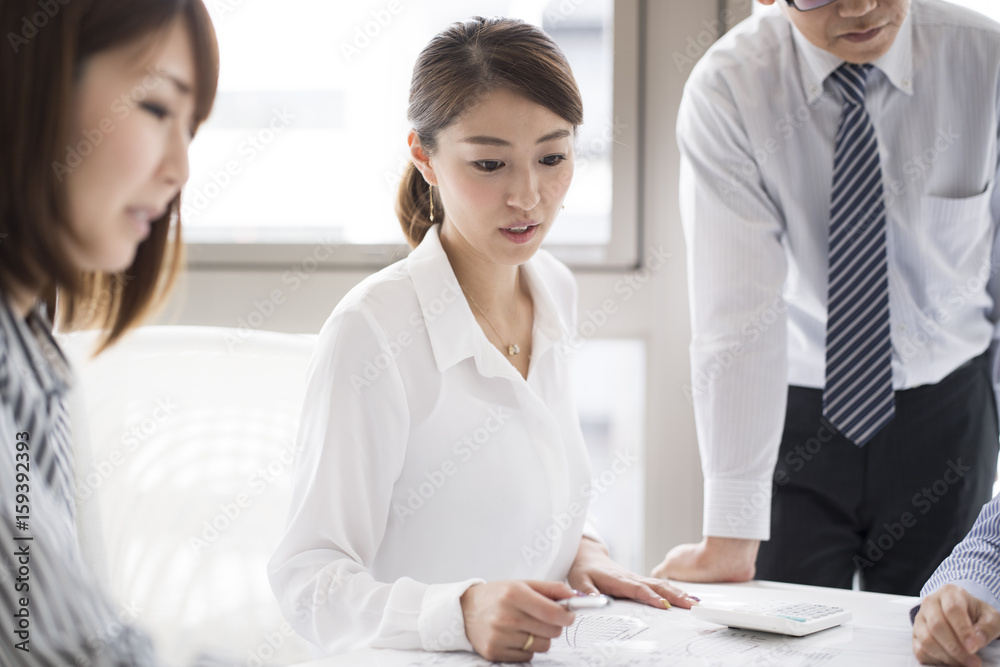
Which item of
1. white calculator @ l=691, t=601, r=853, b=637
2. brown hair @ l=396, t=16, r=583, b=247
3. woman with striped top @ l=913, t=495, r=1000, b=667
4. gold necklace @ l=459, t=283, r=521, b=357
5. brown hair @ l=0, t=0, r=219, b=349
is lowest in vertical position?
white calculator @ l=691, t=601, r=853, b=637

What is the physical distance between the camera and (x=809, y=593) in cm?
121

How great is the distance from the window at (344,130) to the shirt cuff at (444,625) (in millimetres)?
1237

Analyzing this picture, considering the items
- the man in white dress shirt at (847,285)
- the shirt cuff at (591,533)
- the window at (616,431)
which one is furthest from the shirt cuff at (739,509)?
the window at (616,431)

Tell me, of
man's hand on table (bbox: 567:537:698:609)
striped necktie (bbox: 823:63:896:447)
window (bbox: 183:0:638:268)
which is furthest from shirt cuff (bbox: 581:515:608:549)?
window (bbox: 183:0:638:268)

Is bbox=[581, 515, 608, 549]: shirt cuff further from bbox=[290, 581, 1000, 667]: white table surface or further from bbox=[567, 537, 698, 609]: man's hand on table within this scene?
bbox=[290, 581, 1000, 667]: white table surface

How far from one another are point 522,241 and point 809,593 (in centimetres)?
65

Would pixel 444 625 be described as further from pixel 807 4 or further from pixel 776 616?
pixel 807 4

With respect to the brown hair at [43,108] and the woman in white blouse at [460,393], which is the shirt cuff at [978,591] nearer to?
the woman in white blouse at [460,393]

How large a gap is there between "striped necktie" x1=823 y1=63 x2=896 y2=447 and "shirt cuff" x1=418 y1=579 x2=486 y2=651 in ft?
2.50

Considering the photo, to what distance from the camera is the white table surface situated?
89 cm

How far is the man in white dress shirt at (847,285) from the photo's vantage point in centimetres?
138

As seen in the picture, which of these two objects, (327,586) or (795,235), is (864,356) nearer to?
(795,235)

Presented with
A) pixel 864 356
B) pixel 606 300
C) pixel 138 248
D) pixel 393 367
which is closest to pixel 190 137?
pixel 138 248

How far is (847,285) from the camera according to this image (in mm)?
1376
